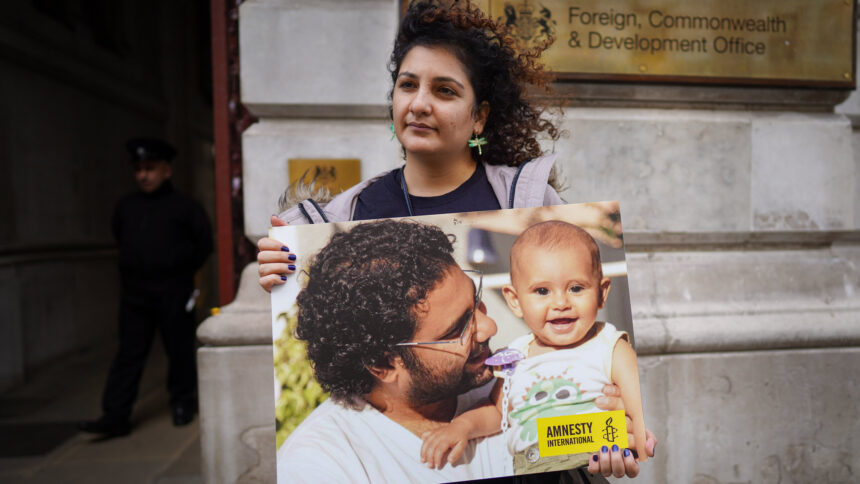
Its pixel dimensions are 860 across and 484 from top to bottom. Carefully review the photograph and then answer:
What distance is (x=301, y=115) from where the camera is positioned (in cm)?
283

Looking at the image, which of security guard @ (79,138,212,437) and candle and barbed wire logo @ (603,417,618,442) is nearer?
candle and barbed wire logo @ (603,417,618,442)

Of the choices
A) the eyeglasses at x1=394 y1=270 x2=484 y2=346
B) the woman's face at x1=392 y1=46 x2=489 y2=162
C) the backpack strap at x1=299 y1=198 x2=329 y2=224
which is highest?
the woman's face at x1=392 y1=46 x2=489 y2=162

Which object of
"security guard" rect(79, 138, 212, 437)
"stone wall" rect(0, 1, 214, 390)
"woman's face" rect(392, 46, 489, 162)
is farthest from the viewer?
"stone wall" rect(0, 1, 214, 390)

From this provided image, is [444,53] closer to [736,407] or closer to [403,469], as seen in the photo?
[403,469]

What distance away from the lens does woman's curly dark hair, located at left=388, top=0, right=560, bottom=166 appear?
1549 millimetres

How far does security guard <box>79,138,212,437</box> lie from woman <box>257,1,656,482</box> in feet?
9.21

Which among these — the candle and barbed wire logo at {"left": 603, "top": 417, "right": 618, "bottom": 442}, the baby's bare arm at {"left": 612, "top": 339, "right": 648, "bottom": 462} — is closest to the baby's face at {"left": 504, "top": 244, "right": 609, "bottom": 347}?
the baby's bare arm at {"left": 612, "top": 339, "right": 648, "bottom": 462}

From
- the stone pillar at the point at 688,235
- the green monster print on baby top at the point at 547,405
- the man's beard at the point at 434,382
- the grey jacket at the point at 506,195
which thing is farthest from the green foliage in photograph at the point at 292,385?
the stone pillar at the point at 688,235

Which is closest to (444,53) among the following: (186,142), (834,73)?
(834,73)

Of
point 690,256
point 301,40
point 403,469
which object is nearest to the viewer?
point 403,469

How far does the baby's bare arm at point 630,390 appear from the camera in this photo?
4.54 feet

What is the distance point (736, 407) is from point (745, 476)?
37cm

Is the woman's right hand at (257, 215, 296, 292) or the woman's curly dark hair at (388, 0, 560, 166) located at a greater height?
the woman's curly dark hair at (388, 0, 560, 166)

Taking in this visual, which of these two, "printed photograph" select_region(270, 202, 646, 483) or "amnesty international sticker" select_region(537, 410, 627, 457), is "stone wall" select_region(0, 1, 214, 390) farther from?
"amnesty international sticker" select_region(537, 410, 627, 457)
